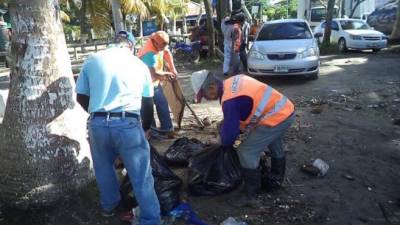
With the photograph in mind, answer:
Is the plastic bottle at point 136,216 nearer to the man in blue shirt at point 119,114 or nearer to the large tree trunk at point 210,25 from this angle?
the man in blue shirt at point 119,114

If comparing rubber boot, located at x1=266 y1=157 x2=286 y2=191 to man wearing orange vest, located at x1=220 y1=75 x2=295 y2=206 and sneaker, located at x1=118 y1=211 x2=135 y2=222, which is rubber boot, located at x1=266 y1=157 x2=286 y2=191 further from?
sneaker, located at x1=118 y1=211 x2=135 y2=222

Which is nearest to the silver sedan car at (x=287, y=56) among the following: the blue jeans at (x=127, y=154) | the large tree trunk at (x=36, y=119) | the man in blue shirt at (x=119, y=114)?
the large tree trunk at (x=36, y=119)

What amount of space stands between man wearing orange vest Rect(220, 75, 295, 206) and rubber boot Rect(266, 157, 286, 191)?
0.13 feet

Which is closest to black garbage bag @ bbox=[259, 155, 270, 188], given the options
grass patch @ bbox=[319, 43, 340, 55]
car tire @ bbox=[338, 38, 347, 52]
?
grass patch @ bbox=[319, 43, 340, 55]

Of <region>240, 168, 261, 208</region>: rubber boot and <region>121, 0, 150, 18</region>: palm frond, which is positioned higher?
<region>121, 0, 150, 18</region>: palm frond

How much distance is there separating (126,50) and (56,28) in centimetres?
111

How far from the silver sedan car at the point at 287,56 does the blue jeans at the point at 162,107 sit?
467cm

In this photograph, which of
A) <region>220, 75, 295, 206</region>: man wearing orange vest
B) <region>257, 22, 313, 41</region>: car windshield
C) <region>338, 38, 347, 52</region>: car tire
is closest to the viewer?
<region>220, 75, 295, 206</region>: man wearing orange vest

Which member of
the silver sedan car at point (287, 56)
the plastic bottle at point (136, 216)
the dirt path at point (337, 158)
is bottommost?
the dirt path at point (337, 158)

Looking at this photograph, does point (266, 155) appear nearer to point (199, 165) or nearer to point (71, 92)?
point (199, 165)

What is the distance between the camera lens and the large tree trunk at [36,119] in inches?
164

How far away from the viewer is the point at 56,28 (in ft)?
14.2

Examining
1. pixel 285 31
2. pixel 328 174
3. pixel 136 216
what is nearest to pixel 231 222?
pixel 136 216

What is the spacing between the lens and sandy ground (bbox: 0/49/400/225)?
13.1 feet
